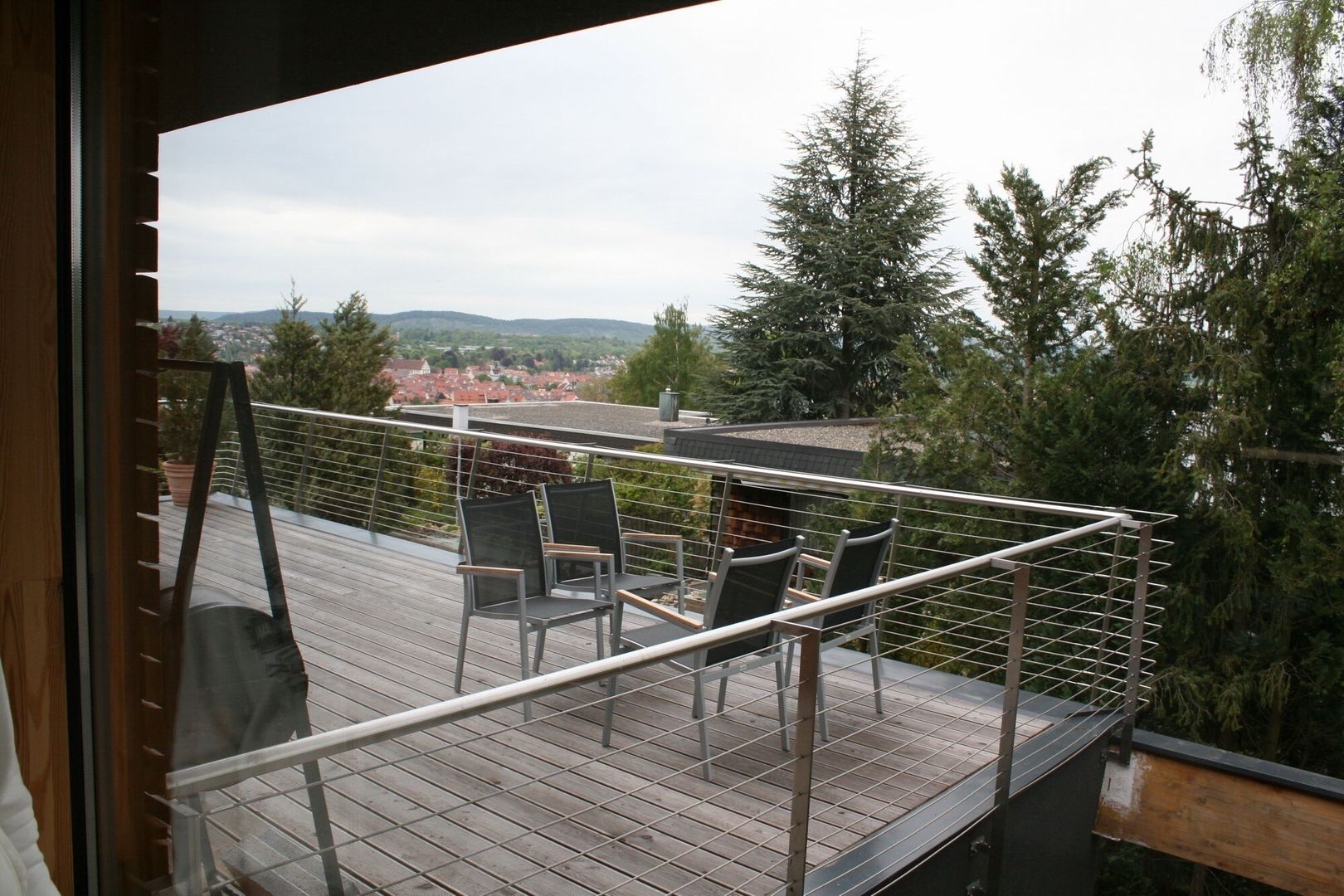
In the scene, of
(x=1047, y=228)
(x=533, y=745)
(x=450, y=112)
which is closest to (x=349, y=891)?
(x=533, y=745)

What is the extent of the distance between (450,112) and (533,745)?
1668 mm

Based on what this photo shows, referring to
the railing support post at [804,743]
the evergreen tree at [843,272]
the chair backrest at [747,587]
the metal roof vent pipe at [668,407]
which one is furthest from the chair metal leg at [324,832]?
the metal roof vent pipe at [668,407]

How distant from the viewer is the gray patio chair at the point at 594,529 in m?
3.60

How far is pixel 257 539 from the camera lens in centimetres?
149

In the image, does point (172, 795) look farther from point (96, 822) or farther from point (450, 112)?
point (450, 112)

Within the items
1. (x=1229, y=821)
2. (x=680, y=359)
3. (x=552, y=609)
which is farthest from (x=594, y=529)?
(x=680, y=359)

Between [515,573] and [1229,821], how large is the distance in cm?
258

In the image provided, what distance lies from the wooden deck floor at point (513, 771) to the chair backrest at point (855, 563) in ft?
1.23

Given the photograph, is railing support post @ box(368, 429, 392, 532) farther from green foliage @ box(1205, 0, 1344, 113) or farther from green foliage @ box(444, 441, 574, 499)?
green foliage @ box(1205, 0, 1344, 113)

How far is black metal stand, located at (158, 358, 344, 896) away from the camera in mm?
1371

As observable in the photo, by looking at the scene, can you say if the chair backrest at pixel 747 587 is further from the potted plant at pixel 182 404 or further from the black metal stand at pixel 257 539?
the potted plant at pixel 182 404

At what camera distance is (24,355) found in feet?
4.00

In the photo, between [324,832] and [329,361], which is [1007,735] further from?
[329,361]

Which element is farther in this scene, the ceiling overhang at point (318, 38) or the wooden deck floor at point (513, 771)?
the wooden deck floor at point (513, 771)
